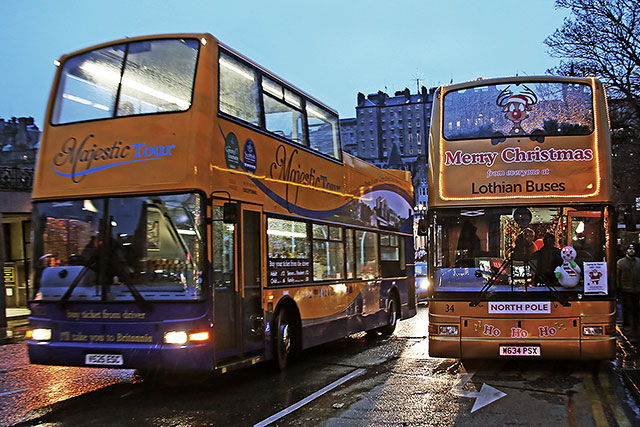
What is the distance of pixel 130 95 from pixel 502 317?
19.3 ft

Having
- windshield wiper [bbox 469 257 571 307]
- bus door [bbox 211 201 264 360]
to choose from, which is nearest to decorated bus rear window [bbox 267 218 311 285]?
bus door [bbox 211 201 264 360]

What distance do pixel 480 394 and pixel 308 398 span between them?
7.20 ft

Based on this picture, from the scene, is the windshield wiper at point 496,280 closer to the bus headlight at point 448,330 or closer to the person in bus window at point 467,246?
the person in bus window at point 467,246

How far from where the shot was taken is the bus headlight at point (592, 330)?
9.02m

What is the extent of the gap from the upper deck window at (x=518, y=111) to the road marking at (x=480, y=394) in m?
3.63

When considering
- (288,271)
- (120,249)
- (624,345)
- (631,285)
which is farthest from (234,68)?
(631,285)

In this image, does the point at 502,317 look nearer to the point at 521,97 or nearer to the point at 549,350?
the point at 549,350

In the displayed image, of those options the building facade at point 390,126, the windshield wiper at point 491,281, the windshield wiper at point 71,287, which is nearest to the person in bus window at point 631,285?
the windshield wiper at point 491,281

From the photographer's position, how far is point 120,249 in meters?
8.09

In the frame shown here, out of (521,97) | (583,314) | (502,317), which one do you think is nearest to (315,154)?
(521,97)

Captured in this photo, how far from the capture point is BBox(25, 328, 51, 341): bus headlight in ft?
27.1

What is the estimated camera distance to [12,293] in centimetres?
2427

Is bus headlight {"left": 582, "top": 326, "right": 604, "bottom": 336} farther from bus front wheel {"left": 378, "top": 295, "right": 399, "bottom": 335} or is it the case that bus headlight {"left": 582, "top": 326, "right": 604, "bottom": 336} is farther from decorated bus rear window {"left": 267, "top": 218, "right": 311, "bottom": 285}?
bus front wheel {"left": 378, "top": 295, "right": 399, "bottom": 335}

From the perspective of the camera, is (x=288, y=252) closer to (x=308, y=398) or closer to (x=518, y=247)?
(x=308, y=398)
